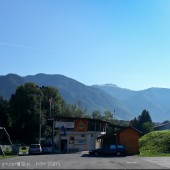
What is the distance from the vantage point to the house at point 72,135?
68062mm

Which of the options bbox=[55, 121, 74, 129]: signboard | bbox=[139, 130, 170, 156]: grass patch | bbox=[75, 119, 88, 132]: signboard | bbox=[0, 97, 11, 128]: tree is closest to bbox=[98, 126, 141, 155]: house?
bbox=[139, 130, 170, 156]: grass patch

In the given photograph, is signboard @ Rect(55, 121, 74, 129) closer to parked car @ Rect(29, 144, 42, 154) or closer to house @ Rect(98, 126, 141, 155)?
parked car @ Rect(29, 144, 42, 154)

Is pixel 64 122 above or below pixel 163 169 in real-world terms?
above

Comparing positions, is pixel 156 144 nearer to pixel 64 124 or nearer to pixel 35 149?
Answer: pixel 64 124

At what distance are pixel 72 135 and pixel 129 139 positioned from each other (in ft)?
41.5

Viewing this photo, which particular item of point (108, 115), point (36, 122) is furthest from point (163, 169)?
point (108, 115)

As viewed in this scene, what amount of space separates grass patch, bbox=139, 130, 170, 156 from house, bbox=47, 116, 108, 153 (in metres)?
9.51

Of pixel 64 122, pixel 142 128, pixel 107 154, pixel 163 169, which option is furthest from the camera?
pixel 142 128

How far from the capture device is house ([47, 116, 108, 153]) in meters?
68.1

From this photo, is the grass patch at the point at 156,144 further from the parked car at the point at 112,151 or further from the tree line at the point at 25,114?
the tree line at the point at 25,114

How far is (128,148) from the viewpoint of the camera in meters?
58.7

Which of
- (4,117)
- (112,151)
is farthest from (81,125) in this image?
(4,117)

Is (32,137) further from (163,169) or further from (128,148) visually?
(163,169)

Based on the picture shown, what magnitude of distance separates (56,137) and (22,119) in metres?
23.4
